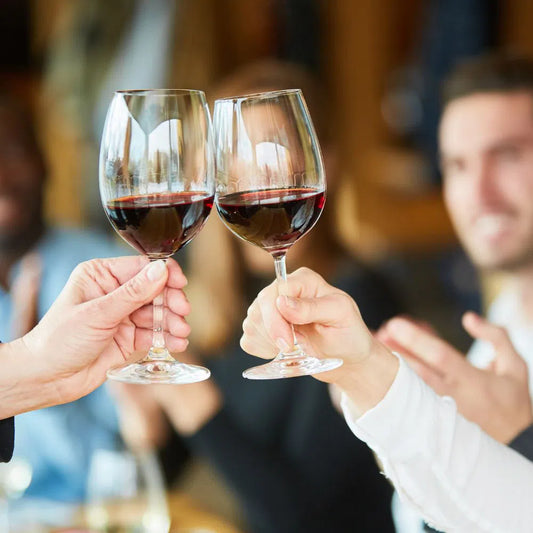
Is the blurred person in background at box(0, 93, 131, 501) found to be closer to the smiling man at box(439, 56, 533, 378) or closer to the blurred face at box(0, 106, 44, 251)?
the blurred face at box(0, 106, 44, 251)

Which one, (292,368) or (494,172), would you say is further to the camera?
(494,172)

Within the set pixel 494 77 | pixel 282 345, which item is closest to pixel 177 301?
pixel 282 345

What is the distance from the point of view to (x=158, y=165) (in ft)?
2.70

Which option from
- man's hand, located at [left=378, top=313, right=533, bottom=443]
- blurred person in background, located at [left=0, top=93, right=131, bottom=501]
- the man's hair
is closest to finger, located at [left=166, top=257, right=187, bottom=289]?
man's hand, located at [left=378, top=313, right=533, bottom=443]

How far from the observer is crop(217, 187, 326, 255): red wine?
0.86m

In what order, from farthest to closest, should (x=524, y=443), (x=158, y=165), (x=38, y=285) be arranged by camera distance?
(x=38, y=285)
(x=524, y=443)
(x=158, y=165)

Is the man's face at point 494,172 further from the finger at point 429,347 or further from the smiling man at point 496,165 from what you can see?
the finger at point 429,347

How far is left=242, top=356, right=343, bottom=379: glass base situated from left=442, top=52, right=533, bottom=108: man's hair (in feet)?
3.97

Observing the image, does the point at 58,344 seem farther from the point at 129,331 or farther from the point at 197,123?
the point at 197,123

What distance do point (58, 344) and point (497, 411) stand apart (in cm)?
61

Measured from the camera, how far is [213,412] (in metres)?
1.80

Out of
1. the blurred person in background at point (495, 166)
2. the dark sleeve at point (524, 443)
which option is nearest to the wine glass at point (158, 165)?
the dark sleeve at point (524, 443)

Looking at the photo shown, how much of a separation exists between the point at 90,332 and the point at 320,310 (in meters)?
0.23

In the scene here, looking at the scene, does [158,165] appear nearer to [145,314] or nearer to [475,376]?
[145,314]
